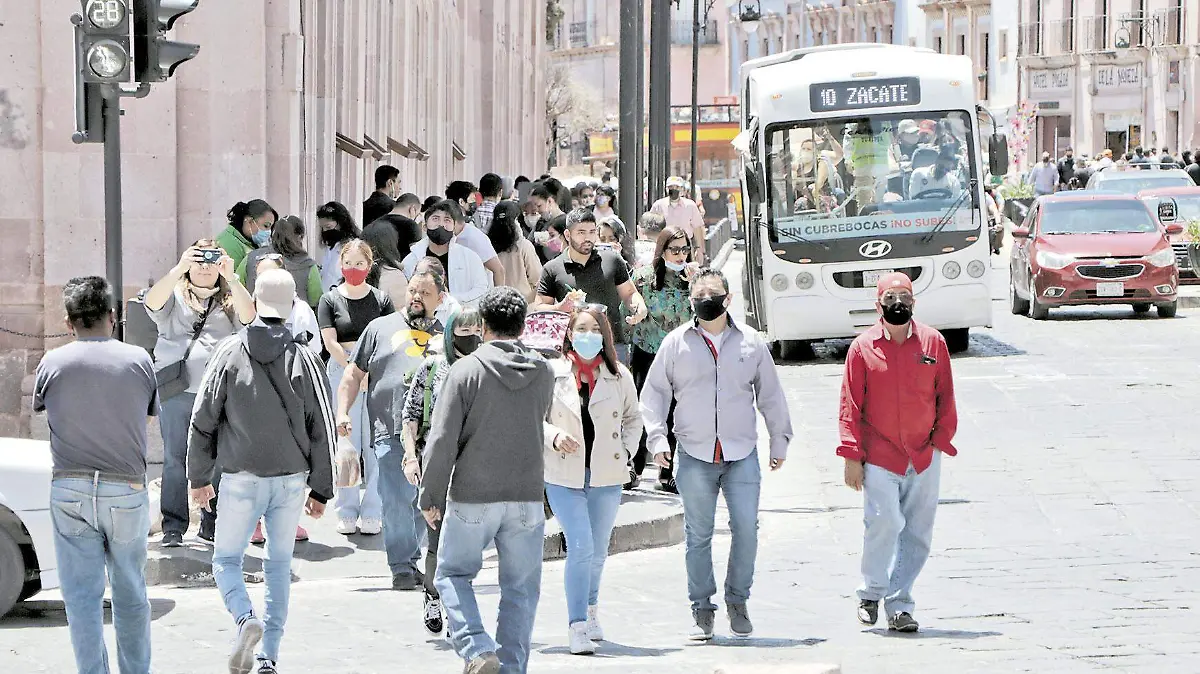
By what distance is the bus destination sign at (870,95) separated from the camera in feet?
73.0

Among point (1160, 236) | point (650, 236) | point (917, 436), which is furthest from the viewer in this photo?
point (1160, 236)

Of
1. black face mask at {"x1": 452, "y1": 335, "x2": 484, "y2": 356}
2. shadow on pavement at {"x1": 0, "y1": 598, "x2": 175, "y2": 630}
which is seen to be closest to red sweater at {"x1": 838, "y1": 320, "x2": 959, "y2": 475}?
black face mask at {"x1": 452, "y1": 335, "x2": 484, "y2": 356}

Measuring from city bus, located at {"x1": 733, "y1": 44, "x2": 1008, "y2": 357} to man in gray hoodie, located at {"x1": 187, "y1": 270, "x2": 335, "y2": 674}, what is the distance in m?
13.9

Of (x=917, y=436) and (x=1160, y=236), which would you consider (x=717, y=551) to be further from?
(x=1160, y=236)

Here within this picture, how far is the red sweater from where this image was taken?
9.23 metres

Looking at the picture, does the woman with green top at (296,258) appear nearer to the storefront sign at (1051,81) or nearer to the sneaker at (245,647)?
the sneaker at (245,647)

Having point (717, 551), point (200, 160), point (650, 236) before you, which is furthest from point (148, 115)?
point (717, 551)

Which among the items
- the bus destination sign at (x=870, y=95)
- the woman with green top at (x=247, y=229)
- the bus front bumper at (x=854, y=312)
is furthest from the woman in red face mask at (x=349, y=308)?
the bus destination sign at (x=870, y=95)

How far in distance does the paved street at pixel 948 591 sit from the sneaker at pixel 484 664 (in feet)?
2.68

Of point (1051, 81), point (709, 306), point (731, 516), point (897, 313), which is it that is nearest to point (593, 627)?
point (731, 516)

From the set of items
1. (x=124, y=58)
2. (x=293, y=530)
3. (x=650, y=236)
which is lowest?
(x=293, y=530)

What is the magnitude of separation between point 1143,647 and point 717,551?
337 centimetres

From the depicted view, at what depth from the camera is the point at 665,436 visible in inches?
370

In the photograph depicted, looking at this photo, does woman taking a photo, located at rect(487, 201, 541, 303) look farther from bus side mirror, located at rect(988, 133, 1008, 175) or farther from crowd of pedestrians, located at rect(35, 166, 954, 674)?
bus side mirror, located at rect(988, 133, 1008, 175)
